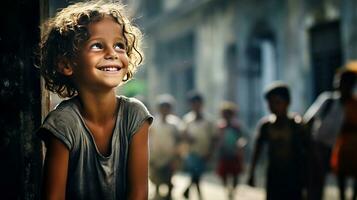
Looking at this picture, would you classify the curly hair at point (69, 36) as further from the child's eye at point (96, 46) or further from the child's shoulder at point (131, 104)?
the child's shoulder at point (131, 104)

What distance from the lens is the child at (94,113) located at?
7.50 ft

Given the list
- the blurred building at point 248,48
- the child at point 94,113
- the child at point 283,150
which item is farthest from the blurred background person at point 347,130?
the blurred building at point 248,48

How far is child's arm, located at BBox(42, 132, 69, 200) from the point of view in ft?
7.22

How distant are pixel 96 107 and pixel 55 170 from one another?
35 cm

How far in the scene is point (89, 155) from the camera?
7.57ft

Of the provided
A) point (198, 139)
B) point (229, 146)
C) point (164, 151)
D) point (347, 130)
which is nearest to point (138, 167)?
point (347, 130)

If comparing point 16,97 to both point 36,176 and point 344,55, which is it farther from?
point 344,55

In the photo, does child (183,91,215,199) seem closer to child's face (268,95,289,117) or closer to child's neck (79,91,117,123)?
child's face (268,95,289,117)

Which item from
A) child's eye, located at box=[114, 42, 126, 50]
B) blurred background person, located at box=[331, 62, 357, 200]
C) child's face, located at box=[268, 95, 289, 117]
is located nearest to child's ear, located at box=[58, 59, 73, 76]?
child's eye, located at box=[114, 42, 126, 50]

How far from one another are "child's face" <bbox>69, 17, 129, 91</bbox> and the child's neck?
4cm

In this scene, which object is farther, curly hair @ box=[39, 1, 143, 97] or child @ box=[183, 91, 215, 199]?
child @ box=[183, 91, 215, 199]

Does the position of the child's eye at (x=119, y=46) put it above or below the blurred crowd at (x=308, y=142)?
above

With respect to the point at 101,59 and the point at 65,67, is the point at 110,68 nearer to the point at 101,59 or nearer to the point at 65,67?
the point at 101,59

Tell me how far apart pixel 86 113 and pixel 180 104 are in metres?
19.8
